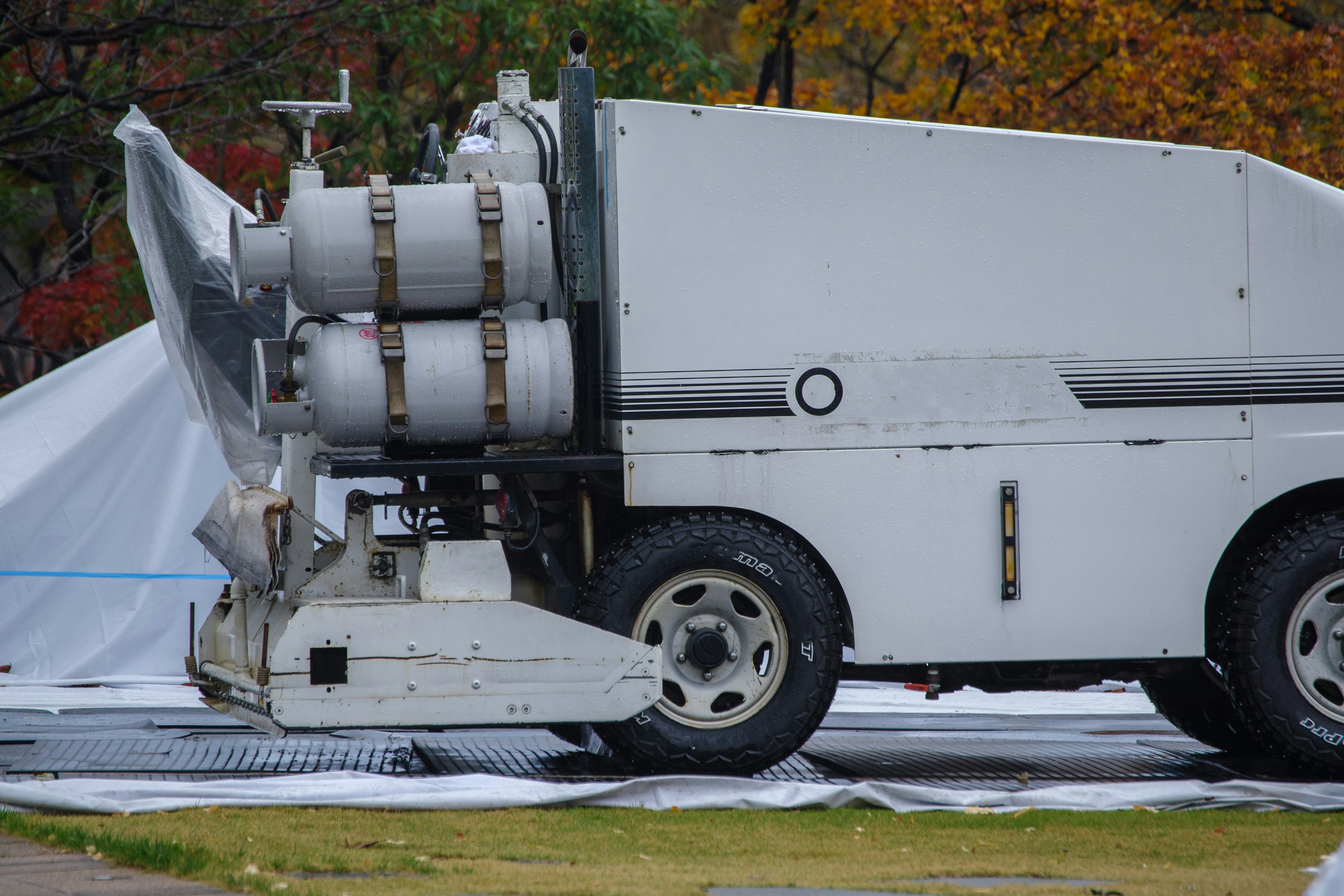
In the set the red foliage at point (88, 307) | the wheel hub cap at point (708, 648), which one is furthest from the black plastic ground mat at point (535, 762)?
the red foliage at point (88, 307)

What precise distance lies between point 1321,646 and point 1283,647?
203mm

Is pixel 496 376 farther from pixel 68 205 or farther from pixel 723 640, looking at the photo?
pixel 68 205

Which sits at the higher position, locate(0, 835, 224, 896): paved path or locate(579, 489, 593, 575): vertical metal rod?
locate(579, 489, 593, 575): vertical metal rod

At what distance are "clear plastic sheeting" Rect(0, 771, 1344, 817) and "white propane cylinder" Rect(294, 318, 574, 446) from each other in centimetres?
134

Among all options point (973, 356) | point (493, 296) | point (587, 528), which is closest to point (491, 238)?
point (493, 296)

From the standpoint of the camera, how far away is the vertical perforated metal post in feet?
19.4

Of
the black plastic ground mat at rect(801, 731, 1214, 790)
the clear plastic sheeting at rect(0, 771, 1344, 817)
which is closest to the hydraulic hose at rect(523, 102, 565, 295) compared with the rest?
the clear plastic sheeting at rect(0, 771, 1344, 817)

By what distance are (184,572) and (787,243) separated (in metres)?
5.36

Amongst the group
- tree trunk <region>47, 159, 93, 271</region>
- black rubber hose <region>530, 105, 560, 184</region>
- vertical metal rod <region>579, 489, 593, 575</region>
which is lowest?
vertical metal rod <region>579, 489, 593, 575</region>

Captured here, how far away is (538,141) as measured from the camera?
619 centimetres

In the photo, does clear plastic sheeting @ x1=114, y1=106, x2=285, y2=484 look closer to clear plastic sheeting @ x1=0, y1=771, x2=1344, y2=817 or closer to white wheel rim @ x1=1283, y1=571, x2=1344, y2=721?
clear plastic sheeting @ x1=0, y1=771, x2=1344, y2=817

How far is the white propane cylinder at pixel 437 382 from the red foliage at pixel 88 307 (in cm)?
778

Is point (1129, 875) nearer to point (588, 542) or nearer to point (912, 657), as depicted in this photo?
point (912, 657)

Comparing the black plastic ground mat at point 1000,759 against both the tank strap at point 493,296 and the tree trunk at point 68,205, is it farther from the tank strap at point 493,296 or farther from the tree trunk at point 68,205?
the tree trunk at point 68,205
